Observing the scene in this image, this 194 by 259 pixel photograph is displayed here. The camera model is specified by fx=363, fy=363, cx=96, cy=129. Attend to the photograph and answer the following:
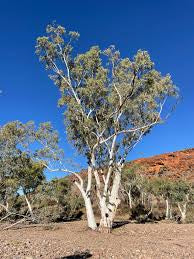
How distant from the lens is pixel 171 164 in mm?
83812

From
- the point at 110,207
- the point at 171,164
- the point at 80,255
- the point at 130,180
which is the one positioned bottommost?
the point at 80,255

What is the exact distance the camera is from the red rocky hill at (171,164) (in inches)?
3095

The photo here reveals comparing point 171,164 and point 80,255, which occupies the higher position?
point 171,164

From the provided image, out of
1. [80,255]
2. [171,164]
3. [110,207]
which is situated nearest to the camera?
[80,255]

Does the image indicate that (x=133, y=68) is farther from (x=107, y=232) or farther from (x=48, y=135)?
(x=107, y=232)

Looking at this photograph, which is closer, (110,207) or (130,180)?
(110,207)

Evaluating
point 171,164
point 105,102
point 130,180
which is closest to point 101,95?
point 105,102

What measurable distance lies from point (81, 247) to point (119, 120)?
11.0 metres

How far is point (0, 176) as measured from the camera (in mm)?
26297

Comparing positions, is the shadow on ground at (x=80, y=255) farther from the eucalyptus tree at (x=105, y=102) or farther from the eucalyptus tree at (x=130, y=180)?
the eucalyptus tree at (x=130, y=180)

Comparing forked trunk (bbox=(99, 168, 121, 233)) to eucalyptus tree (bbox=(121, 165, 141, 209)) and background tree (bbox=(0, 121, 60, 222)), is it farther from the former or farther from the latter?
eucalyptus tree (bbox=(121, 165, 141, 209))

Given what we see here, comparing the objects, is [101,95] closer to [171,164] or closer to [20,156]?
[20,156]

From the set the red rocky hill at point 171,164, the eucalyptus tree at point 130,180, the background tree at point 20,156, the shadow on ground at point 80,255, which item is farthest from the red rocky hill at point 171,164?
the shadow on ground at point 80,255

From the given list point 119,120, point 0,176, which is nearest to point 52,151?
point 119,120
